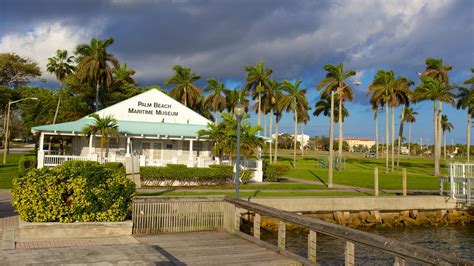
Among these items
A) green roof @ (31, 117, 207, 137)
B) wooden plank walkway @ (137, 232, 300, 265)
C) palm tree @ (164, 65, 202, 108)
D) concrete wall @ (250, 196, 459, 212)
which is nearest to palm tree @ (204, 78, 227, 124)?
palm tree @ (164, 65, 202, 108)

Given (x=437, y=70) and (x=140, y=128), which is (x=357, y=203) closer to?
(x=140, y=128)

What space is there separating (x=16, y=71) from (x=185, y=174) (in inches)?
2046

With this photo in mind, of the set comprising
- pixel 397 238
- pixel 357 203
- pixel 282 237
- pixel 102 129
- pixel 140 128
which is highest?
pixel 140 128

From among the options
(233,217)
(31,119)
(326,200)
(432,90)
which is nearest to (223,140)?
(326,200)

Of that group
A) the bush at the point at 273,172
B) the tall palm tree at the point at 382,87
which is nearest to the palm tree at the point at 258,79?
the tall palm tree at the point at 382,87

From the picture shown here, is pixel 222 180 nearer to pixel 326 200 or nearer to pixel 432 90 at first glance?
pixel 326 200

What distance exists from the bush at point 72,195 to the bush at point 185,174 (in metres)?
15.7

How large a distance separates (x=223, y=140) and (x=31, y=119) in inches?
1546

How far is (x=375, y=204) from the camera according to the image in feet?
72.3

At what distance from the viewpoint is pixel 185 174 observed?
90.1ft

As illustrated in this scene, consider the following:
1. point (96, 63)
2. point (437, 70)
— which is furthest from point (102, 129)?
point (437, 70)

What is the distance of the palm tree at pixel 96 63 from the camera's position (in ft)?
165

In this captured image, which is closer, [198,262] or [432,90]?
[198,262]

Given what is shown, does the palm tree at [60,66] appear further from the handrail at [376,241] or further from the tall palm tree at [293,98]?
the handrail at [376,241]
